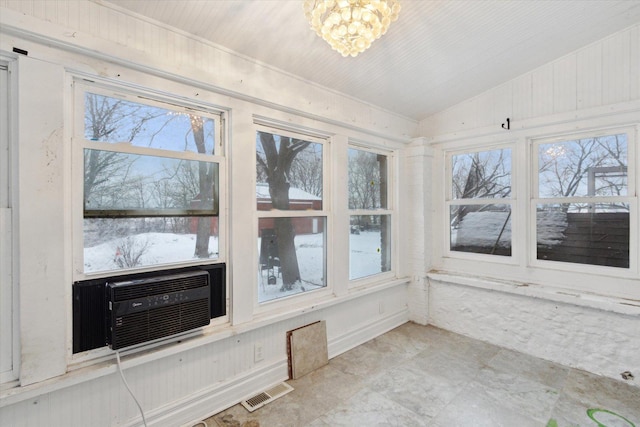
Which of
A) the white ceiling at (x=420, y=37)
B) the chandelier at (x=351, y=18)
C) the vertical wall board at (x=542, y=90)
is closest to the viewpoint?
the chandelier at (x=351, y=18)

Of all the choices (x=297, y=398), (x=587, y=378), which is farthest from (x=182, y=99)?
(x=587, y=378)

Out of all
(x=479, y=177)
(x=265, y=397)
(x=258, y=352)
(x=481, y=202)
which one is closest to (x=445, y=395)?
(x=265, y=397)

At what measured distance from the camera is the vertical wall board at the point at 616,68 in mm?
2510

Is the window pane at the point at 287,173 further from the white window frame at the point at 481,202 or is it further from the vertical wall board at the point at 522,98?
the vertical wall board at the point at 522,98

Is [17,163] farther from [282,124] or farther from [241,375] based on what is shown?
[241,375]

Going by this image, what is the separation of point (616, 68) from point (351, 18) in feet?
8.49

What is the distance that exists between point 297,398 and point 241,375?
17.2 inches

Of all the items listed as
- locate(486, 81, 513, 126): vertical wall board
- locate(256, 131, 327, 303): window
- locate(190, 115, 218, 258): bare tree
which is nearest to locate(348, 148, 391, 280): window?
locate(256, 131, 327, 303): window

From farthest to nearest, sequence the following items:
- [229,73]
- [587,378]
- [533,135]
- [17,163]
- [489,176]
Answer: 1. [489,176]
2. [533,135]
3. [587,378]
4. [229,73]
5. [17,163]

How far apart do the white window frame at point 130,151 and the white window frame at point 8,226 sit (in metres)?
0.23

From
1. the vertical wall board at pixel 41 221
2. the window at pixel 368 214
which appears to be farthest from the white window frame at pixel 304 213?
the vertical wall board at pixel 41 221

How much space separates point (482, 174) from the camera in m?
3.46

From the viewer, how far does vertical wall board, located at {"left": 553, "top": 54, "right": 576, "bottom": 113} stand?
276 cm

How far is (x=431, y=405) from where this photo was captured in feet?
7.13
